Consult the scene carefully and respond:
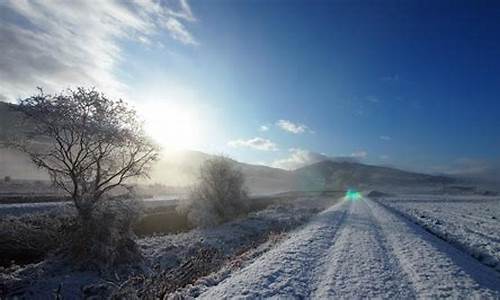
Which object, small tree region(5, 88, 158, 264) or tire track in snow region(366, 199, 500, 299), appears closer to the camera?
tire track in snow region(366, 199, 500, 299)

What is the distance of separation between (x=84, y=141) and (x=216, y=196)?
984 inches

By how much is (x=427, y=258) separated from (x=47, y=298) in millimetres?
17079

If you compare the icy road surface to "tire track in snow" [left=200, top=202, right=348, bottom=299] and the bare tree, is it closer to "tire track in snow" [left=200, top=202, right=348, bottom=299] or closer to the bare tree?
"tire track in snow" [left=200, top=202, right=348, bottom=299]


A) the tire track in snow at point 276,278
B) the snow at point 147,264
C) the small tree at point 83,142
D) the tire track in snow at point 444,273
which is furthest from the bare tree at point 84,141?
the tire track in snow at point 444,273

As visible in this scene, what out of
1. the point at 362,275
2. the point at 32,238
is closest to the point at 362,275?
the point at 362,275

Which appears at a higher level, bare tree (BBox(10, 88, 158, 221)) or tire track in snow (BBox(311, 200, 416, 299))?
bare tree (BBox(10, 88, 158, 221))

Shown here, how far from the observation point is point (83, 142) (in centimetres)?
2436

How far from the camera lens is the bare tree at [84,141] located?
2334 cm

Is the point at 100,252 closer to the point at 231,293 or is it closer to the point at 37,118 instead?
the point at 37,118

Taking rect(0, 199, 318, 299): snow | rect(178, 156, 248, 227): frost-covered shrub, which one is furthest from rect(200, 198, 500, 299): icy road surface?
rect(178, 156, 248, 227): frost-covered shrub

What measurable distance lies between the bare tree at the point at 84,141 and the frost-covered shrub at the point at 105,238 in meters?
0.74

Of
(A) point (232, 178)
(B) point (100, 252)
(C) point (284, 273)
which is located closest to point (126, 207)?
(B) point (100, 252)

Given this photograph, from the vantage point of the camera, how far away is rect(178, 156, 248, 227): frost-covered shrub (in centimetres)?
4516

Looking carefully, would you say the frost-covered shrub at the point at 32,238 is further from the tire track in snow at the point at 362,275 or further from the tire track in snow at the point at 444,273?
the tire track in snow at the point at 444,273
